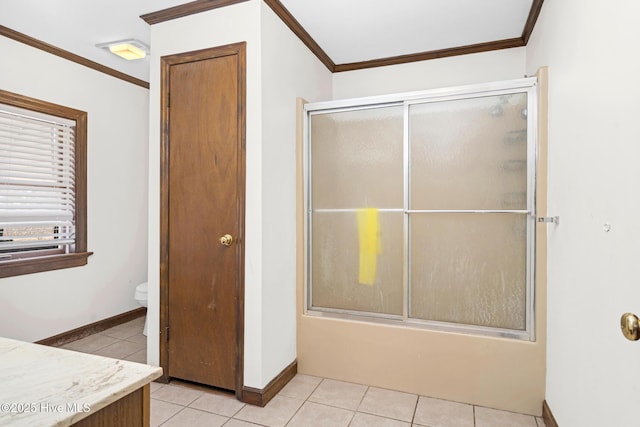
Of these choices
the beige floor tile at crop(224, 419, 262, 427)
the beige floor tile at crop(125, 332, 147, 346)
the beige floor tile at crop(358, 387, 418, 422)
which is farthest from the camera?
the beige floor tile at crop(125, 332, 147, 346)

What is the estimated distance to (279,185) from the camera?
2.37 meters

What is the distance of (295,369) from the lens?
254cm

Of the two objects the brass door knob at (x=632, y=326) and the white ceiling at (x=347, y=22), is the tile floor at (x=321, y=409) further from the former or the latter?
the white ceiling at (x=347, y=22)

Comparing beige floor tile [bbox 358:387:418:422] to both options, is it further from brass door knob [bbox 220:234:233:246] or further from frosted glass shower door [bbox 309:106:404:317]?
brass door knob [bbox 220:234:233:246]

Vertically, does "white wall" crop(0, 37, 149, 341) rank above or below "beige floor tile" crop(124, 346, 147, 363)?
above

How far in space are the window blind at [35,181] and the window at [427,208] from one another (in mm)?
2057

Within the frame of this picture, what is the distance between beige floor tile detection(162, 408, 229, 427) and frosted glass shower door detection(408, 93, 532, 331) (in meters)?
1.31

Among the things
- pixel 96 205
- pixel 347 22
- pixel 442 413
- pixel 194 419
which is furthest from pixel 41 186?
pixel 442 413

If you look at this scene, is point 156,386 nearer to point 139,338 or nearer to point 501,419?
point 139,338

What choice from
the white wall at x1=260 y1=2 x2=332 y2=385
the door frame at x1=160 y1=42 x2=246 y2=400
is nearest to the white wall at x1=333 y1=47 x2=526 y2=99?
the white wall at x1=260 y1=2 x2=332 y2=385

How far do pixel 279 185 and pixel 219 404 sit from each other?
1.37 metres

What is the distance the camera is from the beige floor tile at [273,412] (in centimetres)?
199

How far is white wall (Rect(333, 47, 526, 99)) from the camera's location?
278 cm

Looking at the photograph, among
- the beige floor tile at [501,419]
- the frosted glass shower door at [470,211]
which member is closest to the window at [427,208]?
the frosted glass shower door at [470,211]
